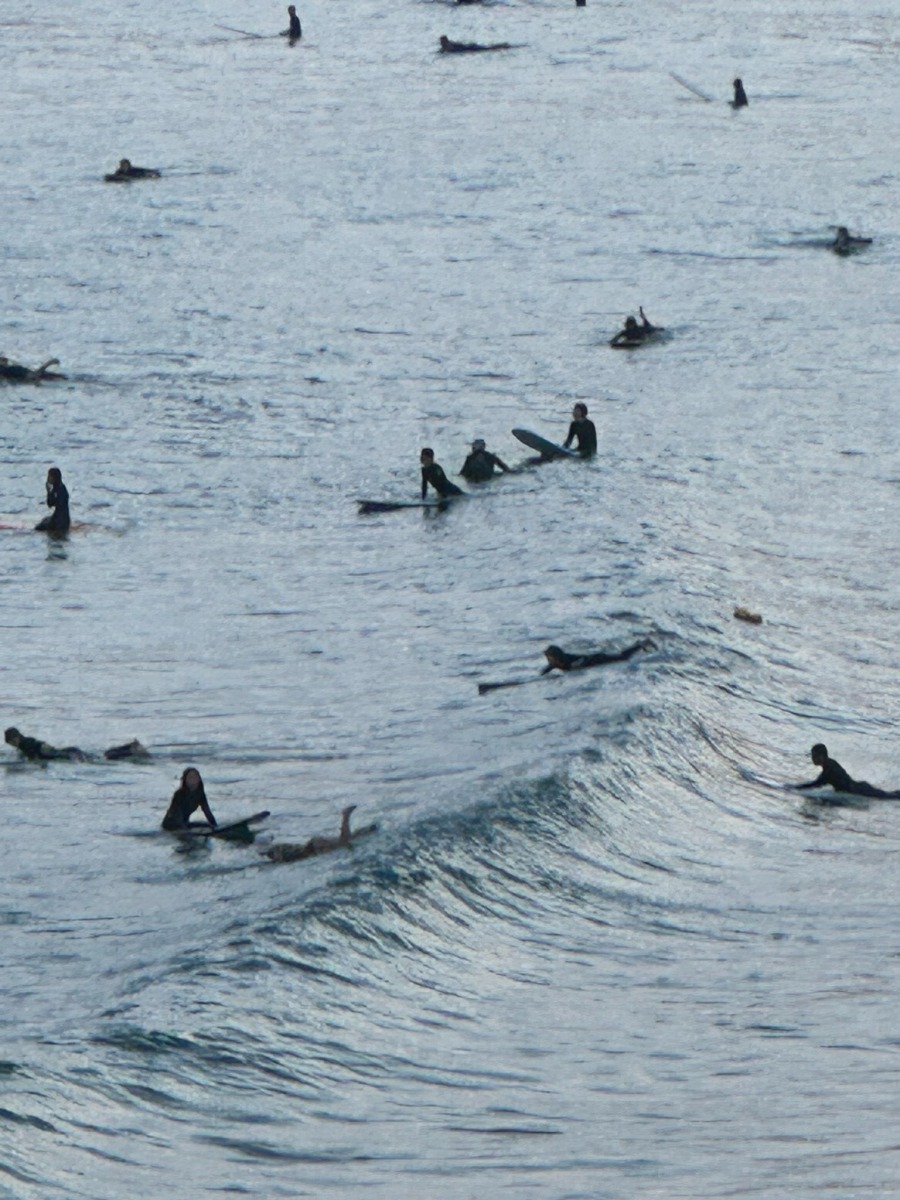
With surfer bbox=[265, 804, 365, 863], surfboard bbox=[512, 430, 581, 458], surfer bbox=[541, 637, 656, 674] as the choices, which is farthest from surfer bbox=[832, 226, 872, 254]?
surfer bbox=[265, 804, 365, 863]

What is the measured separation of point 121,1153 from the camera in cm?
1725

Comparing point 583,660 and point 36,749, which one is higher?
point 583,660

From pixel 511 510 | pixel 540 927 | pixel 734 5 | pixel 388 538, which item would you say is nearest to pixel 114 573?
pixel 388 538

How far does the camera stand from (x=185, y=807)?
78.6ft

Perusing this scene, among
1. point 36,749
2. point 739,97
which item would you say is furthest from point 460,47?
point 36,749

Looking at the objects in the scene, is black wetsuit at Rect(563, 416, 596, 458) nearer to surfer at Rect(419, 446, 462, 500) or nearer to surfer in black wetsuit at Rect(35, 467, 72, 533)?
surfer at Rect(419, 446, 462, 500)

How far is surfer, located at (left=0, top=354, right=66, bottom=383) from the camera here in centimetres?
4438

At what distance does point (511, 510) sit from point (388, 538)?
2.41 metres

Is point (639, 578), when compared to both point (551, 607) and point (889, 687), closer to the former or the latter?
point (551, 607)

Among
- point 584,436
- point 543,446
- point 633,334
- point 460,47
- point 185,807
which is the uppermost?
point 460,47

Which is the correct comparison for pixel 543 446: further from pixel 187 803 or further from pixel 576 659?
pixel 187 803

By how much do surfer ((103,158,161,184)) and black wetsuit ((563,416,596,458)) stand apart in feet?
74.4

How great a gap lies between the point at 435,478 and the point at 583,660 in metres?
9.22

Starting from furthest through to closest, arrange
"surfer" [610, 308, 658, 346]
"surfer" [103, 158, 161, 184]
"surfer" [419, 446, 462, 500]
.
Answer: "surfer" [103, 158, 161, 184] < "surfer" [610, 308, 658, 346] < "surfer" [419, 446, 462, 500]
